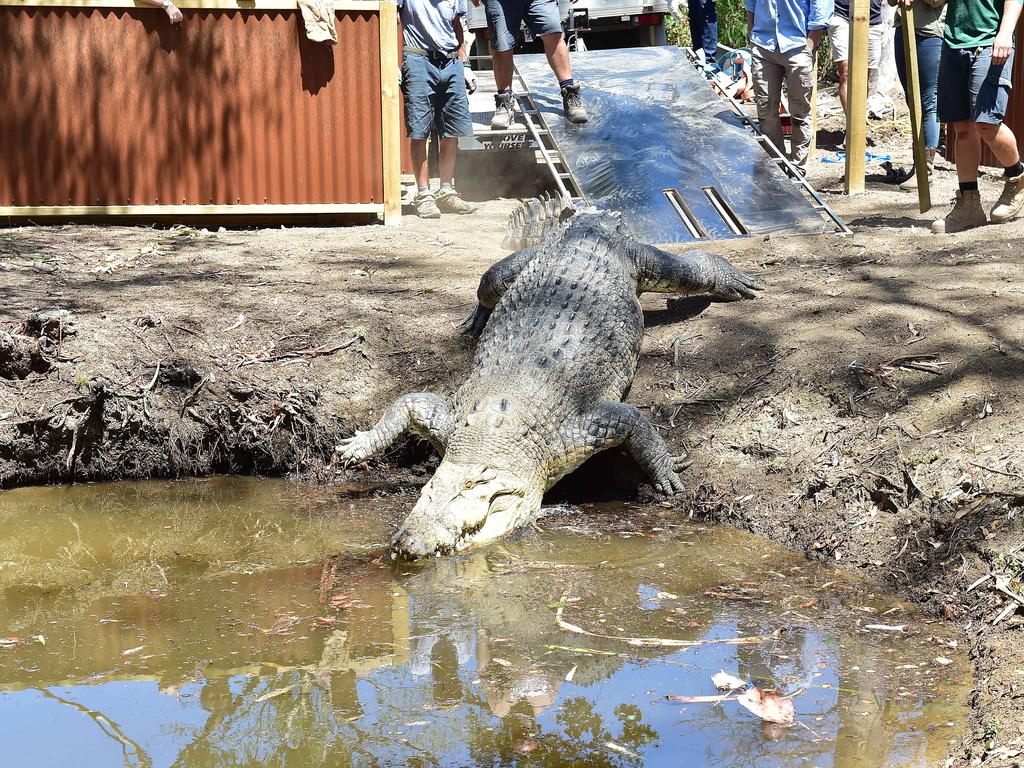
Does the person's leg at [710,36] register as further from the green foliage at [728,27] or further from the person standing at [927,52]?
the green foliage at [728,27]

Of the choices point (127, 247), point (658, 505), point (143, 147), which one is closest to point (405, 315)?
point (658, 505)

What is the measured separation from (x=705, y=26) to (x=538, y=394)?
831 cm

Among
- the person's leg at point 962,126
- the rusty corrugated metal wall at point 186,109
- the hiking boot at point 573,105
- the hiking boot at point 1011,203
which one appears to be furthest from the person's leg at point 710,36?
the hiking boot at point 1011,203

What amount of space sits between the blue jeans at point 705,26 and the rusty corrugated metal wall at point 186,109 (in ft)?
15.5

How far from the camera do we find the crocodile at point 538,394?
459cm

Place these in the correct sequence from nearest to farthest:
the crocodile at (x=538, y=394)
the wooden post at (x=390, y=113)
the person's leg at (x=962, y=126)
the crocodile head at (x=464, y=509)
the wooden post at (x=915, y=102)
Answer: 1. the crocodile head at (x=464, y=509)
2. the crocodile at (x=538, y=394)
3. the person's leg at (x=962, y=126)
4. the wooden post at (x=915, y=102)
5. the wooden post at (x=390, y=113)

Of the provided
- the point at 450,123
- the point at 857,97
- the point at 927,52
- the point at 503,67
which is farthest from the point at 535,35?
the point at 927,52

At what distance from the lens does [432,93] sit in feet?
29.1

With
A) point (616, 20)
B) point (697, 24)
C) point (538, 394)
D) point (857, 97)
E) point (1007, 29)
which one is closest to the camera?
point (538, 394)

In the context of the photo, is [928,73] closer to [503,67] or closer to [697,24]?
[503,67]

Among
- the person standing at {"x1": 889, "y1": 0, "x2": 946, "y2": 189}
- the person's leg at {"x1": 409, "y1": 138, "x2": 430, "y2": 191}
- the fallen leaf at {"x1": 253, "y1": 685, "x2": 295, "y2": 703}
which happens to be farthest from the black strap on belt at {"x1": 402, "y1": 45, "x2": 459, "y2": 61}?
the fallen leaf at {"x1": 253, "y1": 685, "x2": 295, "y2": 703}

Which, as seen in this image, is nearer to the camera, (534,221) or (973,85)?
(973,85)

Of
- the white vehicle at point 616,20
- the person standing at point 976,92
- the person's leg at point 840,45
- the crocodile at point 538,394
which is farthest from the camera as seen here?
the white vehicle at point 616,20

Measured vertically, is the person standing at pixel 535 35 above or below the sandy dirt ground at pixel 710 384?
above
